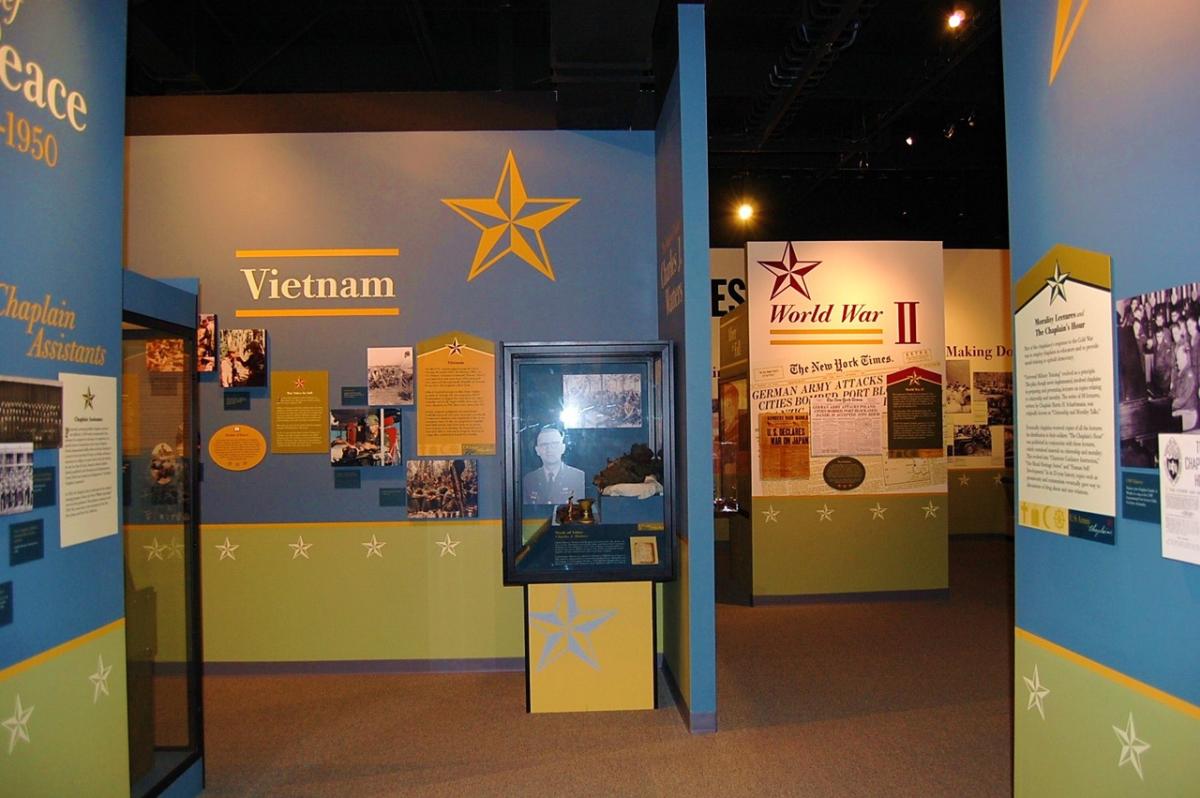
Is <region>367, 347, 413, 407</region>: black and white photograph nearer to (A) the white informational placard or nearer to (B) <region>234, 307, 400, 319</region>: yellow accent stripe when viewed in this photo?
(B) <region>234, 307, 400, 319</region>: yellow accent stripe

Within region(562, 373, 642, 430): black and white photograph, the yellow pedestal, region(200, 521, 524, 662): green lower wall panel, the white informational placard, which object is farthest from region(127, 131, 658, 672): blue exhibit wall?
the white informational placard

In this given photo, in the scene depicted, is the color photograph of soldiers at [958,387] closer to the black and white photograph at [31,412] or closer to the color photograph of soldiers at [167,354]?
the color photograph of soldiers at [167,354]

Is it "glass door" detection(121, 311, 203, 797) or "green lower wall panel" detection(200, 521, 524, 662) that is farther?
"green lower wall panel" detection(200, 521, 524, 662)

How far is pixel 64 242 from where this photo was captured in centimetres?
234

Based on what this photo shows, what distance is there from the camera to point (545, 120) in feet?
16.4

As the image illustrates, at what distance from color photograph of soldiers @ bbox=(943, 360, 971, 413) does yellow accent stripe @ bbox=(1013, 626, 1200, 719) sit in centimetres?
751

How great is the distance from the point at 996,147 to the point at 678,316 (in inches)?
308

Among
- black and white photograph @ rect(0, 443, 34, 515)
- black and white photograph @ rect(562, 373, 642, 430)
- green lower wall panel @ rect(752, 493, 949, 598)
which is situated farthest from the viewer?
green lower wall panel @ rect(752, 493, 949, 598)

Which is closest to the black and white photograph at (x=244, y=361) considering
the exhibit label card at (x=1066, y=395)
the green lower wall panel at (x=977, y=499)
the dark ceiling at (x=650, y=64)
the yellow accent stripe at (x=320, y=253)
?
the yellow accent stripe at (x=320, y=253)

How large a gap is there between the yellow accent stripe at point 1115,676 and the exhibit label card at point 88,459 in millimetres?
2993

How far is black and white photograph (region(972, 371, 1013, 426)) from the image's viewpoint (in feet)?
31.0

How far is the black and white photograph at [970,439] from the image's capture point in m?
9.52

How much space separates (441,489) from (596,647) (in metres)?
1.45

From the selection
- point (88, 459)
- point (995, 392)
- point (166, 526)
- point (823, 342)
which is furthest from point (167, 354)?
point (995, 392)
